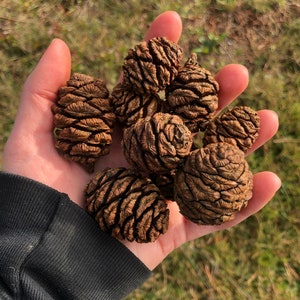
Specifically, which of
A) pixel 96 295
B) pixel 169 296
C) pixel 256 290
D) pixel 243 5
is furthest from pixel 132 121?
pixel 243 5

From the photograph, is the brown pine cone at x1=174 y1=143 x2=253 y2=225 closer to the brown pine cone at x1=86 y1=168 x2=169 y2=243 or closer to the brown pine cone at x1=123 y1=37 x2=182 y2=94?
the brown pine cone at x1=86 y1=168 x2=169 y2=243

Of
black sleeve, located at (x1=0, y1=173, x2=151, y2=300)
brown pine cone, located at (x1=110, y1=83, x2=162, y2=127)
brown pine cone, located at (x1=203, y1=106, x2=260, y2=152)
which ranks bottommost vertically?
black sleeve, located at (x1=0, y1=173, x2=151, y2=300)

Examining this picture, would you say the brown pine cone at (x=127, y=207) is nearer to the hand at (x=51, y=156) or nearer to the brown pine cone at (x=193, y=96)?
the hand at (x=51, y=156)

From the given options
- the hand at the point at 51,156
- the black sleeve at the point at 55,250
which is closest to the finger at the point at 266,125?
the hand at the point at 51,156

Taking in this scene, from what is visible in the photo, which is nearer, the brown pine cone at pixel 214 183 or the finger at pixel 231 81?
the brown pine cone at pixel 214 183

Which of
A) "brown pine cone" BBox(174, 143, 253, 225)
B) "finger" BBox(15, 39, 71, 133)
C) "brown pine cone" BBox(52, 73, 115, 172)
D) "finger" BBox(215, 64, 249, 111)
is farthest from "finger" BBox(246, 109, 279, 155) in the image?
"finger" BBox(15, 39, 71, 133)

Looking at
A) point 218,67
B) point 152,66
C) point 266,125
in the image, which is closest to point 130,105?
point 152,66
